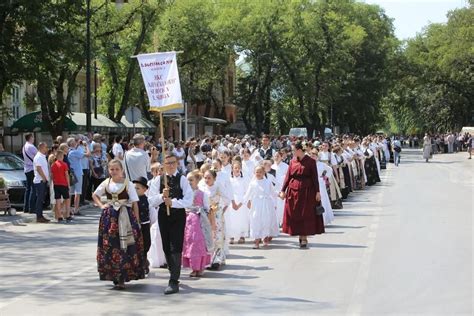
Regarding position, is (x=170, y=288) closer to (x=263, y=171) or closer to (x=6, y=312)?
(x=6, y=312)

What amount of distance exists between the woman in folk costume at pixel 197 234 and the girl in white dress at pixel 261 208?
125 inches

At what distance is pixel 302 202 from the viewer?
14094mm

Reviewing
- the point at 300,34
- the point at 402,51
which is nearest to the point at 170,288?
the point at 300,34

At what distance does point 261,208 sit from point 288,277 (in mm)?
3782

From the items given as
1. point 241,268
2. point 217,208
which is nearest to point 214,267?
point 241,268

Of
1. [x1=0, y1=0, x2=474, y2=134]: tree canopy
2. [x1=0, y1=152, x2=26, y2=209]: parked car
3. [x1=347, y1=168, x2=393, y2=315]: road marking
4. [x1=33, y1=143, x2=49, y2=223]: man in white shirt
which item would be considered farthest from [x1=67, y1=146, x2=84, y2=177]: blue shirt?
[x1=347, y1=168, x2=393, y2=315]: road marking

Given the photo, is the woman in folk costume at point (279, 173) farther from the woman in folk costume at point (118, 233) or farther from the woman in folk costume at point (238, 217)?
the woman in folk costume at point (118, 233)

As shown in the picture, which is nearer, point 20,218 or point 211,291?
point 211,291

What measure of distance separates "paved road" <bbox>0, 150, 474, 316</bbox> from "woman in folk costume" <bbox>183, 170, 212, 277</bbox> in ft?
0.78

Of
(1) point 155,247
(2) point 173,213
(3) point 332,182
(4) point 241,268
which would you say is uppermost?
(2) point 173,213

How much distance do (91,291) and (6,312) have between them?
55.4 inches

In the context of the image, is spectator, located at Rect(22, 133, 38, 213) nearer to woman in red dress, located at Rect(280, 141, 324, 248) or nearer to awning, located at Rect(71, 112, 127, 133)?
woman in red dress, located at Rect(280, 141, 324, 248)

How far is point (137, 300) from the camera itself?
9508mm

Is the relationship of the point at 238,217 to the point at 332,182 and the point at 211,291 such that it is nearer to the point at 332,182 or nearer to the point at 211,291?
the point at 211,291
